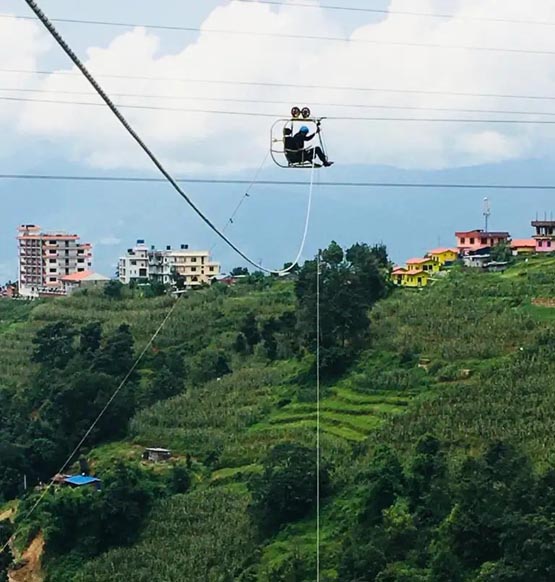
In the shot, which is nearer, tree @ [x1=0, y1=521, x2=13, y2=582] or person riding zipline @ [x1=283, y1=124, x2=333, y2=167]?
person riding zipline @ [x1=283, y1=124, x2=333, y2=167]

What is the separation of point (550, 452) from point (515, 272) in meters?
15.1

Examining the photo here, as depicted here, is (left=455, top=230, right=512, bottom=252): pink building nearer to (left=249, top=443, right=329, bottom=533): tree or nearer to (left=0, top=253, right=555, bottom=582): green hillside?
(left=0, top=253, right=555, bottom=582): green hillside

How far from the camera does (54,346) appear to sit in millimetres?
31922

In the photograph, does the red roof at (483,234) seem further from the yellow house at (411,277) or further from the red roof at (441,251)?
the yellow house at (411,277)

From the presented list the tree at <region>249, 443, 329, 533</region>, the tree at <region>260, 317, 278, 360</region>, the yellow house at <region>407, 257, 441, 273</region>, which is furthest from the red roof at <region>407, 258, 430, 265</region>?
the tree at <region>249, 443, 329, 533</region>

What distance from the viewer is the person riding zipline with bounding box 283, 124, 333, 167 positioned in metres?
8.71

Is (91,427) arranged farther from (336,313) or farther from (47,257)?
(47,257)

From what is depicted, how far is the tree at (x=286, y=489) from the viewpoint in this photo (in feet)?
60.7

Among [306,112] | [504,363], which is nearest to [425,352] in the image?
[504,363]

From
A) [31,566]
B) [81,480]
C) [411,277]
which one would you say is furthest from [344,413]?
[411,277]

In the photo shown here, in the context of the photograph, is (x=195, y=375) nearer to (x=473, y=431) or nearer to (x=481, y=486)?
(x=473, y=431)

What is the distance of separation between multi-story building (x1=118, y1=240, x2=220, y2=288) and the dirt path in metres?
27.3

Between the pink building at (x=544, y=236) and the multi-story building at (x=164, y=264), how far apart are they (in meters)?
15.6

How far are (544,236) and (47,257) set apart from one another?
26524 mm
